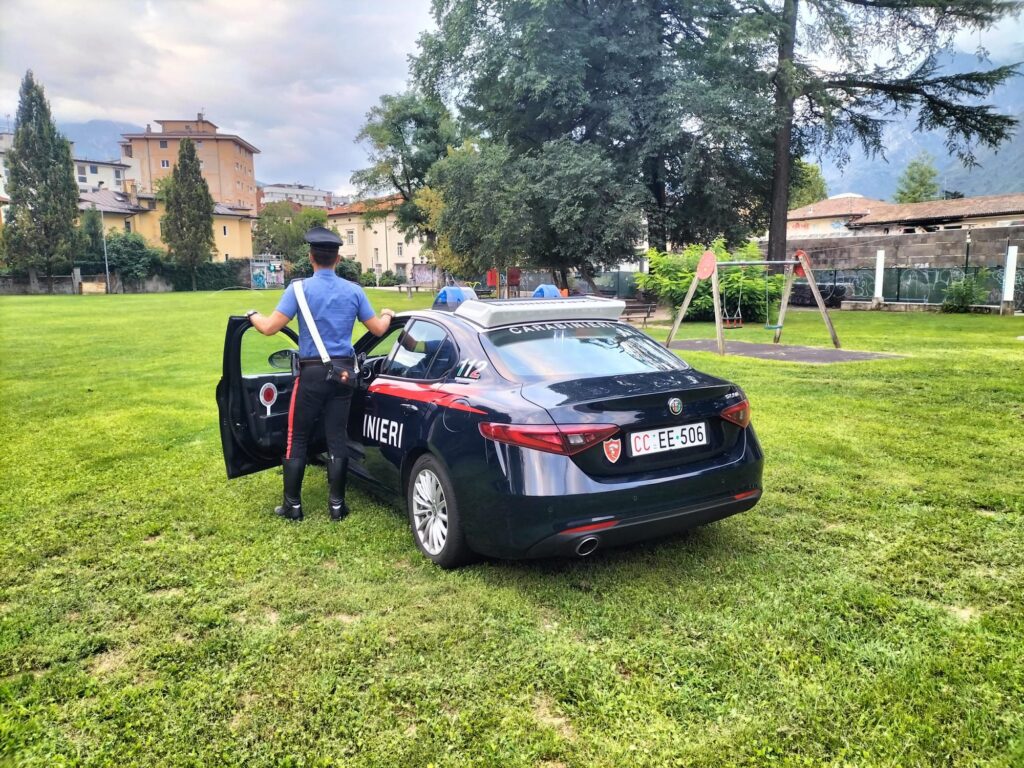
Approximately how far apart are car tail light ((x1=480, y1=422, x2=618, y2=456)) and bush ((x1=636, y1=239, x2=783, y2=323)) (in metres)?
16.8

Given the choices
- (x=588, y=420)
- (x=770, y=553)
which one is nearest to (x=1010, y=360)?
(x=770, y=553)

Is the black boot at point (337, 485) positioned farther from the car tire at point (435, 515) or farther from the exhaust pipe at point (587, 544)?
the exhaust pipe at point (587, 544)

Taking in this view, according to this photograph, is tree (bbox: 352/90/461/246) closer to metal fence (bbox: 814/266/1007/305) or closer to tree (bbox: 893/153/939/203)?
metal fence (bbox: 814/266/1007/305)

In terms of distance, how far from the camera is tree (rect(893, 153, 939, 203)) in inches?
2643

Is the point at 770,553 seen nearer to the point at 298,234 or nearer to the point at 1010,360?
the point at 1010,360

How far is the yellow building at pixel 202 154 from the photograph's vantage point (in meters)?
91.3

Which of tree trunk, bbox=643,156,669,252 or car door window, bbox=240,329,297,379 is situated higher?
tree trunk, bbox=643,156,669,252

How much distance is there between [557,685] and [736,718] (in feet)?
2.15

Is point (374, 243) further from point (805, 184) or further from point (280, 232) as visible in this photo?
point (805, 184)

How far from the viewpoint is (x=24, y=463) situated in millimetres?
6141

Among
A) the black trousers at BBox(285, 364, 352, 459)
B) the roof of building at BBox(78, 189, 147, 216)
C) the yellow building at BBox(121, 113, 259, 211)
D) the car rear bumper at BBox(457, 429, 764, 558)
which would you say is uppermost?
the yellow building at BBox(121, 113, 259, 211)

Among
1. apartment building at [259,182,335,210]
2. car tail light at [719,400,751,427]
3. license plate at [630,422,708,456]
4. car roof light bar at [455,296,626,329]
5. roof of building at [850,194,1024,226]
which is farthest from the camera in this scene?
apartment building at [259,182,335,210]

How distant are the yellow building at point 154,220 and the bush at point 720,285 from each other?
60830 mm

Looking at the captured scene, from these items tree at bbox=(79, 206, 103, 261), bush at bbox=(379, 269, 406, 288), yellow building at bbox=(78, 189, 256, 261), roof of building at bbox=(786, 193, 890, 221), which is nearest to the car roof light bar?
tree at bbox=(79, 206, 103, 261)
